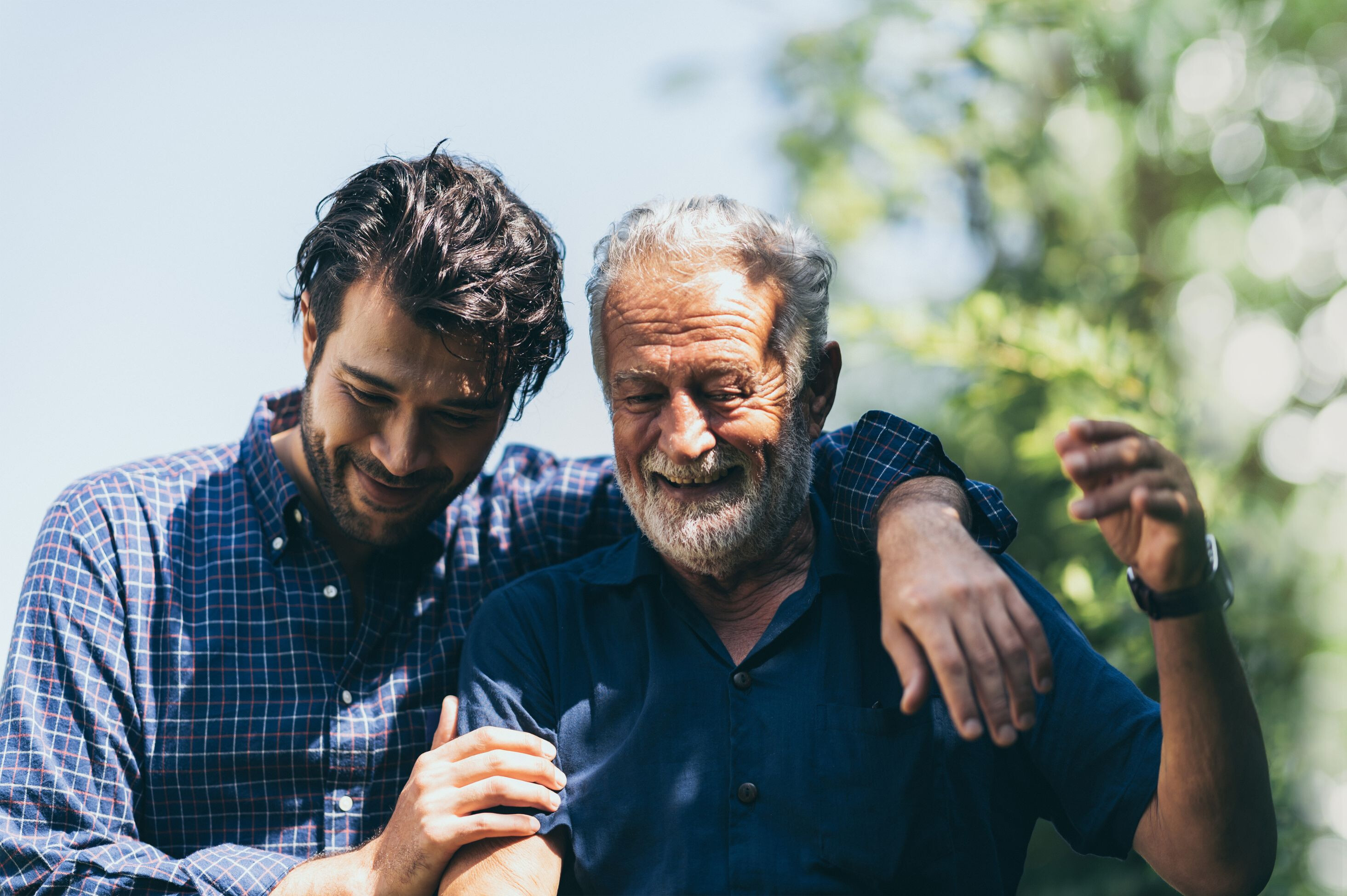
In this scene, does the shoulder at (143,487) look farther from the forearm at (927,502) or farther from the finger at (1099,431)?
the finger at (1099,431)

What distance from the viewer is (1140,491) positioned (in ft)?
4.91

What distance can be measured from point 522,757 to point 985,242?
2.33 meters

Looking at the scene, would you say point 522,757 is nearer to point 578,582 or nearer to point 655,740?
point 655,740

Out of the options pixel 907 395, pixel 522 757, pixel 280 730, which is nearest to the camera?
pixel 522 757

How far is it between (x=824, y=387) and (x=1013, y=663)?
105 cm

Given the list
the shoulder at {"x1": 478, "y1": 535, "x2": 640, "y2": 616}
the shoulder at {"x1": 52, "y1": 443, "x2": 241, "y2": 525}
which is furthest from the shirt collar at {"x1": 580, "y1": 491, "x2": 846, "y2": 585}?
the shoulder at {"x1": 52, "y1": 443, "x2": 241, "y2": 525}

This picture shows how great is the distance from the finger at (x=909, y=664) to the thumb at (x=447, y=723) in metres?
0.96

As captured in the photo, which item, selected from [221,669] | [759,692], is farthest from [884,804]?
[221,669]

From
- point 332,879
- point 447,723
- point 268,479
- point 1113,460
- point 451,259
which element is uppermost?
point 451,259

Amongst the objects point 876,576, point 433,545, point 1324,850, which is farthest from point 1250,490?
point 433,545

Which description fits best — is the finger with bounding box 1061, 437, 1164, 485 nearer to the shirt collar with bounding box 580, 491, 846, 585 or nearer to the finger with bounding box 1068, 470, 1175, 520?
the finger with bounding box 1068, 470, 1175, 520

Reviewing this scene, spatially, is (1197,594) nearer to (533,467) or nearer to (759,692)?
(759,692)

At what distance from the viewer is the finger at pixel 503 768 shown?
6.39 feet

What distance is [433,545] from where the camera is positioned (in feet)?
8.43
